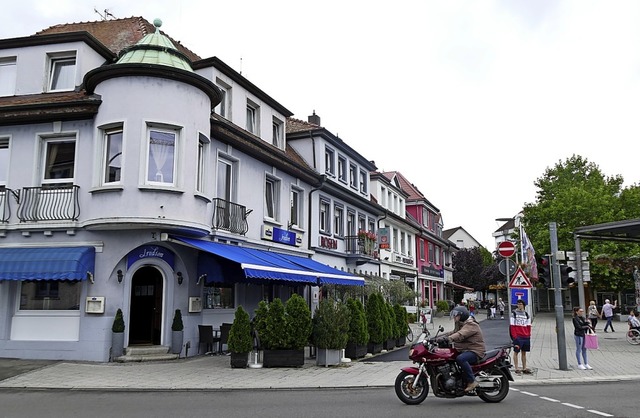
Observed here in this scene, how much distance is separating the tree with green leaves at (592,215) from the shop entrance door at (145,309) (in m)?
32.9

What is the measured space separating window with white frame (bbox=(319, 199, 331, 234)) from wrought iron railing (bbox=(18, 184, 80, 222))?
41.9ft

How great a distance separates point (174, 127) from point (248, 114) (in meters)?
6.12

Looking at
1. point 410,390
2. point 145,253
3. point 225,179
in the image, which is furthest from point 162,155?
point 410,390

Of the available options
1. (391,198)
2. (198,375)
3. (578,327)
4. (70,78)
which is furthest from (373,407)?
(391,198)

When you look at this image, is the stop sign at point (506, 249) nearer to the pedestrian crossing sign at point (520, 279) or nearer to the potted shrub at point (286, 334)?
the pedestrian crossing sign at point (520, 279)

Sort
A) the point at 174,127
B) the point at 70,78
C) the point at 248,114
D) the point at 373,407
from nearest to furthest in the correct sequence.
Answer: the point at 373,407 → the point at 174,127 → the point at 70,78 → the point at 248,114

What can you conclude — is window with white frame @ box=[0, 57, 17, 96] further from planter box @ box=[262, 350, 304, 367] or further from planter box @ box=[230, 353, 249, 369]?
planter box @ box=[262, 350, 304, 367]

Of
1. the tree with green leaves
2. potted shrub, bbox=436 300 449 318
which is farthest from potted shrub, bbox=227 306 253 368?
potted shrub, bbox=436 300 449 318

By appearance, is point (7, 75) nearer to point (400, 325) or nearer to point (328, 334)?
point (328, 334)

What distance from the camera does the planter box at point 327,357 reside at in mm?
15031

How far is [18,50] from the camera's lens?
18.0m

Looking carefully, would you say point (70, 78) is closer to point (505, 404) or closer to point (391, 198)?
point (505, 404)

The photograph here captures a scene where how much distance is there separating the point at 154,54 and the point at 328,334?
9.40 meters

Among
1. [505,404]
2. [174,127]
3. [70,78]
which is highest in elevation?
[70,78]
